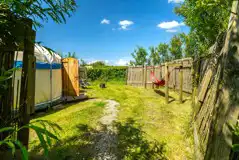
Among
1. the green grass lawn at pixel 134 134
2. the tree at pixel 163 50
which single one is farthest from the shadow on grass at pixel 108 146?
the tree at pixel 163 50

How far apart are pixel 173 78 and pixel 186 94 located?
2.34m

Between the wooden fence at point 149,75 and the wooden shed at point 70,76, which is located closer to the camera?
the wooden shed at point 70,76

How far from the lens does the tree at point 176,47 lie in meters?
29.0

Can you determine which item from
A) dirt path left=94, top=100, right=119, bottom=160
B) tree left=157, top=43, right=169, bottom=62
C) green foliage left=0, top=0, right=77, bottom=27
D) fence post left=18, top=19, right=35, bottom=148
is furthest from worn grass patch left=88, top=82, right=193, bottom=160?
tree left=157, top=43, right=169, bottom=62

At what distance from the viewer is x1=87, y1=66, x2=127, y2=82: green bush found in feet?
78.1

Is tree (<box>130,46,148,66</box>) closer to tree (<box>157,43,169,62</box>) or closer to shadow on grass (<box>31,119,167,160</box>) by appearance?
tree (<box>157,43,169,62</box>)

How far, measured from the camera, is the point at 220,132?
2053mm

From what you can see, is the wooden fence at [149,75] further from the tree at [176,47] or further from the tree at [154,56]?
the tree at [154,56]

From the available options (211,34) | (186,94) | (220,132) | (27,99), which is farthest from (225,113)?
(211,34)

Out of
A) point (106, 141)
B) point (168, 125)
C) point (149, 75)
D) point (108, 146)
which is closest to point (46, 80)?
point (106, 141)

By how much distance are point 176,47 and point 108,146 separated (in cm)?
2814

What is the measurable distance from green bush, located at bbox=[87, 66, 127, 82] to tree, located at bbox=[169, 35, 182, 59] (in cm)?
1010

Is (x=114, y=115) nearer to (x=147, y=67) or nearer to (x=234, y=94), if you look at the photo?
(x=234, y=94)

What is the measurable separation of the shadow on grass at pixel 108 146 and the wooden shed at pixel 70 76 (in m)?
5.01
